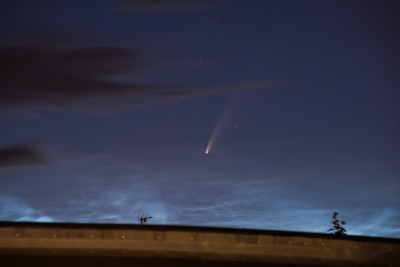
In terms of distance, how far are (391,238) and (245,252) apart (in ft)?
14.0

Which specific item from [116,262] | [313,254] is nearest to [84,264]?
[116,262]

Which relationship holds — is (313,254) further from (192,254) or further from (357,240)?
(192,254)

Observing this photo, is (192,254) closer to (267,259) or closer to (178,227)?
(178,227)

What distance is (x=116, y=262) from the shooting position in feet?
43.2

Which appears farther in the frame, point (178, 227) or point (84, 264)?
point (178, 227)

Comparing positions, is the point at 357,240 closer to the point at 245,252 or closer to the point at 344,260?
the point at 344,260

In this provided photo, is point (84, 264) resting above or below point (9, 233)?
below

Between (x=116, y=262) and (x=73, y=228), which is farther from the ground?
(x=73, y=228)

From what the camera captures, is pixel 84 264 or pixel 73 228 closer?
pixel 84 264

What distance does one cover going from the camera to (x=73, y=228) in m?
13.9

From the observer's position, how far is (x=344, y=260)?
13328 millimetres

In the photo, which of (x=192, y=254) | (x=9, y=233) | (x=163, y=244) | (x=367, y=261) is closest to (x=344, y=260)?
(x=367, y=261)

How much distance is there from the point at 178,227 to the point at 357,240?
5211mm

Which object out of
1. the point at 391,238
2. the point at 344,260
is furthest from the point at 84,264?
the point at 391,238
